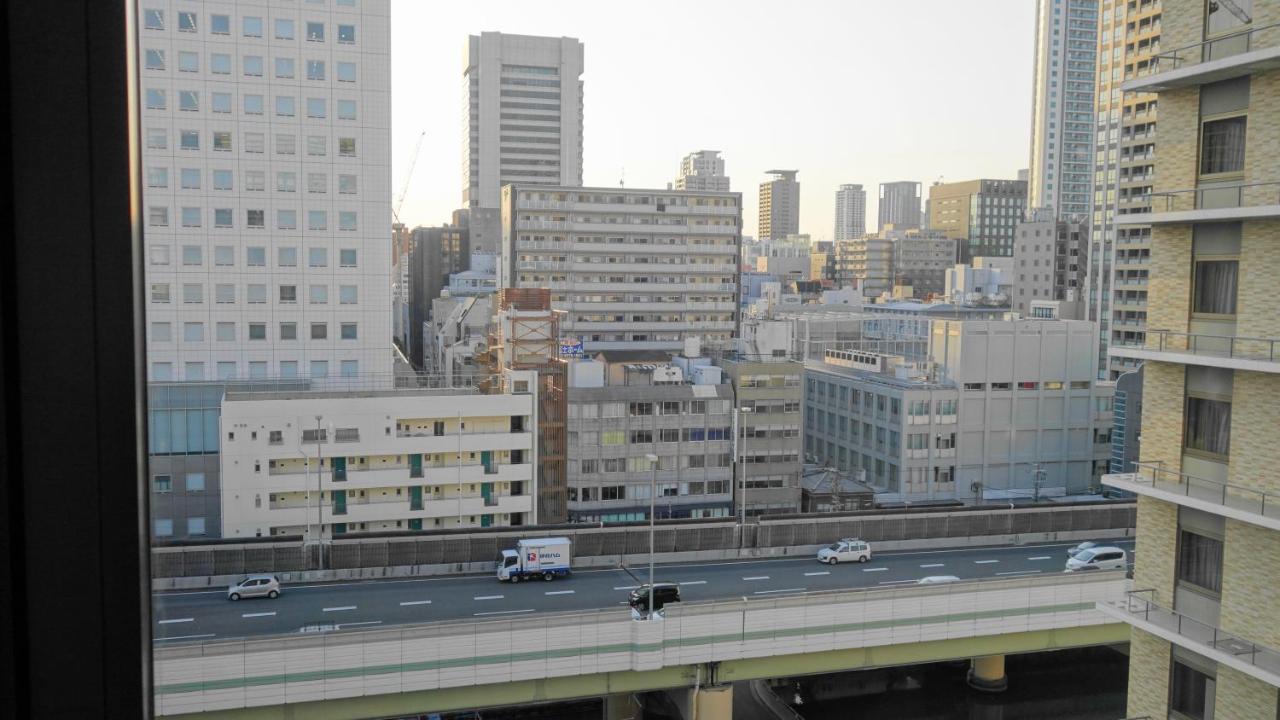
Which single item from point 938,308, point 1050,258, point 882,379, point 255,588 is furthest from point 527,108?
point 255,588

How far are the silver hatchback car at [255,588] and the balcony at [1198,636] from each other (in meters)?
6.91

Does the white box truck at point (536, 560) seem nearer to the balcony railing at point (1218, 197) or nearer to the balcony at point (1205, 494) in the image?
the balcony at point (1205, 494)

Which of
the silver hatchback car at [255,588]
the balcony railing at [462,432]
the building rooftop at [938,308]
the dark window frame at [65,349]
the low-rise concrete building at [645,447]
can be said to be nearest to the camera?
the dark window frame at [65,349]

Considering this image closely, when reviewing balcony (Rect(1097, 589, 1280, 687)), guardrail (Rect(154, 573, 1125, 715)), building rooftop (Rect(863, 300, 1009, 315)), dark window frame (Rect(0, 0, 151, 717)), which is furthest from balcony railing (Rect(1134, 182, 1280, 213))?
building rooftop (Rect(863, 300, 1009, 315))

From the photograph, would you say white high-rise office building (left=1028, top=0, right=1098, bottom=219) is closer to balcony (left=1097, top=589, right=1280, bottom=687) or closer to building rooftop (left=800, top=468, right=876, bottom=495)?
building rooftop (left=800, top=468, right=876, bottom=495)

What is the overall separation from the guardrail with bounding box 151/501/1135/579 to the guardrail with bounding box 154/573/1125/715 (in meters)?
2.22

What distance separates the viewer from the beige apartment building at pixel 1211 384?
2.49 meters

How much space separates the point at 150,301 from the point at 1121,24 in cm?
2598

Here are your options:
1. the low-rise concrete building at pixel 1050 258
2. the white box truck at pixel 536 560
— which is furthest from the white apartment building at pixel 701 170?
the white box truck at pixel 536 560

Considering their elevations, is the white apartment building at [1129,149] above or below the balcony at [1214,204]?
above

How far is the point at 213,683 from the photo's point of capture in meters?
5.74

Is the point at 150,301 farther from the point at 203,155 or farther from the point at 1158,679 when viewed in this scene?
the point at 203,155

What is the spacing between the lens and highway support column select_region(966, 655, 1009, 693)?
28.8 ft

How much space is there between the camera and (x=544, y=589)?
8781 millimetres
